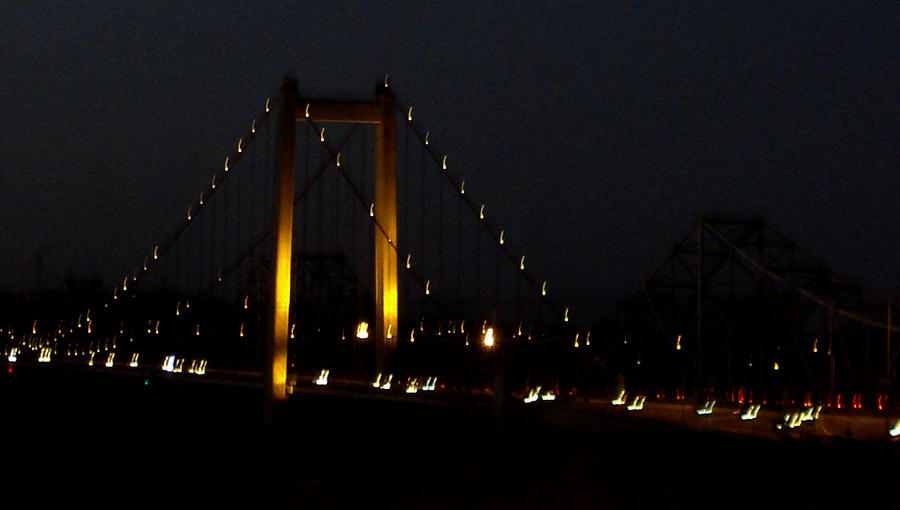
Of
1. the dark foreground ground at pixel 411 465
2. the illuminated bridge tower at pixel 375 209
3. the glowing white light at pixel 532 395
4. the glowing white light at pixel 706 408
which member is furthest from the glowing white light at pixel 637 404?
the illuminated bridge tower at pixel 375 209

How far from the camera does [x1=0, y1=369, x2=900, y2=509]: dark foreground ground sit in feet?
58.0

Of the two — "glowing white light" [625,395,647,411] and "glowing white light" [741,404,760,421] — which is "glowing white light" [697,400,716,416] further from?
"glowing white light" [625,395,647,411]

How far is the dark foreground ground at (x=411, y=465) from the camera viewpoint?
17.7 m

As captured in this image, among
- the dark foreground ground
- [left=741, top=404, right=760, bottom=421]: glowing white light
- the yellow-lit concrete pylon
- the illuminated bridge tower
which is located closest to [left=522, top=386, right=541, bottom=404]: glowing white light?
the dark foreground ground

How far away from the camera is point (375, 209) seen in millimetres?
36094

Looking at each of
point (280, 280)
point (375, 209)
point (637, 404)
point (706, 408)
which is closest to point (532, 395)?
point (637, 404)

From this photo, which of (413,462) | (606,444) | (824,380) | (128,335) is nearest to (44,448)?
(413,462)

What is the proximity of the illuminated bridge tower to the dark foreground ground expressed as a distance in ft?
5.70

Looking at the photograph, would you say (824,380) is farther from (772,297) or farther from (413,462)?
(413,462)

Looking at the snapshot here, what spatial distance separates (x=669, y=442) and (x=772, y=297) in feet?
38.0

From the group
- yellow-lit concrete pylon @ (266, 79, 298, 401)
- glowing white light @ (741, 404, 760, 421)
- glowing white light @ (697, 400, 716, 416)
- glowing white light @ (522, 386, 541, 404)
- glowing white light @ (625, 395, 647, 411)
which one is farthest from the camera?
yellow-lit concrete pylon @ (266, 79, 298, 401)

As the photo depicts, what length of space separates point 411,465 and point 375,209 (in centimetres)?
1276

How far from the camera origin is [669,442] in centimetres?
2203

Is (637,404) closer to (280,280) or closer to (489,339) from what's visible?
(489,339)
